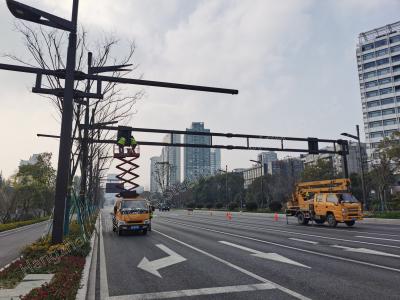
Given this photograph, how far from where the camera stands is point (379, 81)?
101m

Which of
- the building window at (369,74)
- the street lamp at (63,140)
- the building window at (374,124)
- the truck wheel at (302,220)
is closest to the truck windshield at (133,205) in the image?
the street lamp at (63,140)

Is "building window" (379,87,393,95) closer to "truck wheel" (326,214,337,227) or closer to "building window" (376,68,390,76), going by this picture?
"building window" (376,68,390,76)

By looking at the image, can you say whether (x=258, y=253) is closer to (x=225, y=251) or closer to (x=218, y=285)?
(x=225, y=251)

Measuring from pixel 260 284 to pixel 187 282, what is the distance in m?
1.59

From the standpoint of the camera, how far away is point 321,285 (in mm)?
6555

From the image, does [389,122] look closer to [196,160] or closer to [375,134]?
[375,134]

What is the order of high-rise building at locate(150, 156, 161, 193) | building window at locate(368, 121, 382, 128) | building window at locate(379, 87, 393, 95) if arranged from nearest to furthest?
1. high-rise building at locate(150, 156, 161, 193)
2. building window at locate(379, 87, 393, 95)
3. building window at locate(368, 121, 382, 128)

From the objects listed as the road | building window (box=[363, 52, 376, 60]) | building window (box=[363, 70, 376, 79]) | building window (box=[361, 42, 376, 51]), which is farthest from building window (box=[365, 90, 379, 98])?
the road

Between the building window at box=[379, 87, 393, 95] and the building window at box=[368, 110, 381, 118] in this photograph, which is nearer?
the building window at box=[379, 87, 393, 95]

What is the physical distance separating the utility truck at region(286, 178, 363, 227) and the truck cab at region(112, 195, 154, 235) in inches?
476

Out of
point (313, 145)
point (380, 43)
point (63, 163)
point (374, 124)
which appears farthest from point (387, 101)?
point (63, 163)

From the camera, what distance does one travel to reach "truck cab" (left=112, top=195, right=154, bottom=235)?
1778 centimetres

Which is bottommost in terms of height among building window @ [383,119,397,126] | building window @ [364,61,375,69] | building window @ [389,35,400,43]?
building window @ [383,119,397,126]

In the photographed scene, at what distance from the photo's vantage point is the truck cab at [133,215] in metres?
17.8
